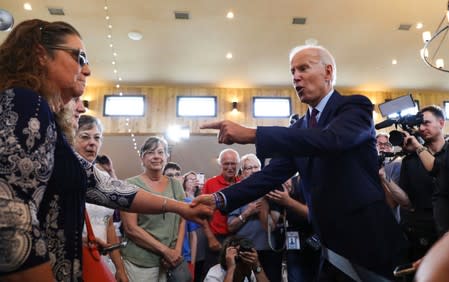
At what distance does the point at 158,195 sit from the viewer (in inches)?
65.4

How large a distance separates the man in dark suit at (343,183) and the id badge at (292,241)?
4.07 feet

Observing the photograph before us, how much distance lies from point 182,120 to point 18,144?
770cm

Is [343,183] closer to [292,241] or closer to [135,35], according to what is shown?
[292,241]

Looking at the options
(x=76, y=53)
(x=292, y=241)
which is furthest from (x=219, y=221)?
(x=76, y=53)

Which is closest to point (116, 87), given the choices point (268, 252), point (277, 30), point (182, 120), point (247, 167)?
point (182, 120)

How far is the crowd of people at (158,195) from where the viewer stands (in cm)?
81

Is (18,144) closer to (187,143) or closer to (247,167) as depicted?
(247,167)

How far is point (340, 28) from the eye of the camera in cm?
657

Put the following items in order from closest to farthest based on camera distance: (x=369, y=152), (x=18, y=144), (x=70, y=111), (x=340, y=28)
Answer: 1. (x=18, y=144)
2. (x=70, y=111)
3. (x=369, y=152)
4. (x=340, y=28)

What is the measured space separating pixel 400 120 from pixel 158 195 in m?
1.92

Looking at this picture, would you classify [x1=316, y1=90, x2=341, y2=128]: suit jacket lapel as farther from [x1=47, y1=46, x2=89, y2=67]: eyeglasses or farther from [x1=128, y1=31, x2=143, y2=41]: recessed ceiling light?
[x1=128, y1=31, x2=143, y2=41]: recessed ceiling light

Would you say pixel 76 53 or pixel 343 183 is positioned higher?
pixel 76 53

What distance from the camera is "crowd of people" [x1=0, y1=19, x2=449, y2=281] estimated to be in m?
0.81

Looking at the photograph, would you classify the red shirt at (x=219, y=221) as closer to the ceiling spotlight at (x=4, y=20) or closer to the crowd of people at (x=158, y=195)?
the crowd of people at (x=158, y=195)
